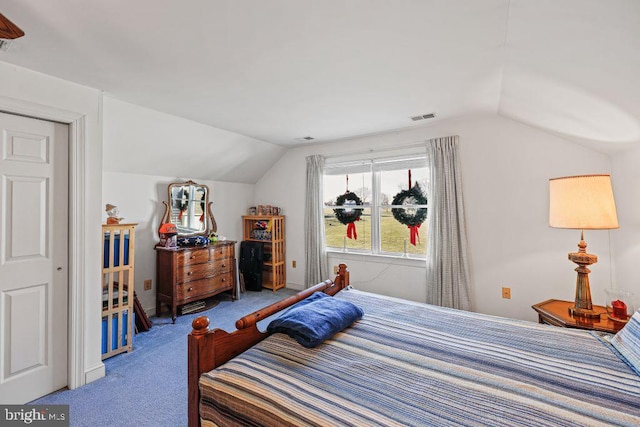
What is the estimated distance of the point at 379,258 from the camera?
12.5 ft

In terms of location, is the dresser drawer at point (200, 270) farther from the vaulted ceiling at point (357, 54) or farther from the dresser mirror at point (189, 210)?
the vaulted ceiling at point (357, 54)

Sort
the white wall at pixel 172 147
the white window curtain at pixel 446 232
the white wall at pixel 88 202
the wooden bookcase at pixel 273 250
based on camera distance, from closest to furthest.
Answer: the white wall at pixel 88 202
the white wall at pixel 172 147
the white window curtain at pixel 446 232
the wooden bookcase at pixel 273 250

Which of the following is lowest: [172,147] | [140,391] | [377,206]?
[140,391]

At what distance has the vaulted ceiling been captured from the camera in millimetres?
1333

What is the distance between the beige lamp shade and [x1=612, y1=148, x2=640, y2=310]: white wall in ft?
1.56

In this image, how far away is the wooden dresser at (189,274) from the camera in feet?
10.8

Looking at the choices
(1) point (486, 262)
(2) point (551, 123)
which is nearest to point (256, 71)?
(2) point (551, 123)

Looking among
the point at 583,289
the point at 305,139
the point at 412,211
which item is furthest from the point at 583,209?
the point at 305,139

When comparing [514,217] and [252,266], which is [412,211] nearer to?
[514,217]

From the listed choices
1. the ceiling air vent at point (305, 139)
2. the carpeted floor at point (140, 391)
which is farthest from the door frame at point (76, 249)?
the ceiling air vent at point (305, 139)

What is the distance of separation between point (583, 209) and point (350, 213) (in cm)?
260

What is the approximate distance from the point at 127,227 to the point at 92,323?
85 cm

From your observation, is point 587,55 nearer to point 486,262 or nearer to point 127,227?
point 486,262

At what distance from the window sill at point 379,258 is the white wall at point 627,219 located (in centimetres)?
169
